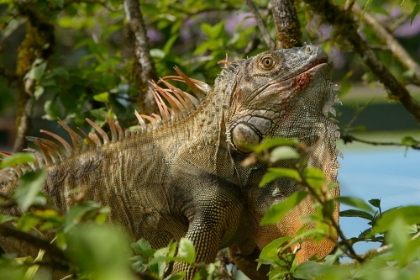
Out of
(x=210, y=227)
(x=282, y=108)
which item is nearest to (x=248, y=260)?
(x=210, y=227)

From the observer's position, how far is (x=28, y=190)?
994 mm

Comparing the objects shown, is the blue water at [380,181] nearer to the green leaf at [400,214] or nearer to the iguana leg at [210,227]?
the iguana leg at [210,227]

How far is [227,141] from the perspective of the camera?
224 centimetres

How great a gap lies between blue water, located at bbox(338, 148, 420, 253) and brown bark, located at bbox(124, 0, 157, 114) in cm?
113

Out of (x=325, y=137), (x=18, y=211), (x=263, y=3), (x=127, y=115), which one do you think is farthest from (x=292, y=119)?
(x=263, y=3)

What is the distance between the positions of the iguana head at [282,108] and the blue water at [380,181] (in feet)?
1.87

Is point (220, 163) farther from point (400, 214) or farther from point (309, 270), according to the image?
point (400, 214)

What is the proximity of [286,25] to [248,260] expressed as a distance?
3.28 feet

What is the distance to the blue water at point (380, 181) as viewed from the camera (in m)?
3.31

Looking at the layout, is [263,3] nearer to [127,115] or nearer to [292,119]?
[127,115]

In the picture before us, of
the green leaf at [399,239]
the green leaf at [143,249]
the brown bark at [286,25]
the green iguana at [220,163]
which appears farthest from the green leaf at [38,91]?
the green leaf at [399,239]

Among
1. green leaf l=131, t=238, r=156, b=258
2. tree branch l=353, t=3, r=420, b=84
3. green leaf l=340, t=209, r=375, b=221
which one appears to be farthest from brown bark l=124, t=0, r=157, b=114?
green leaf l=131, t=238, r=156, b=258

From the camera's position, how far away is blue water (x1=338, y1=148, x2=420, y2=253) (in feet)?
10.9

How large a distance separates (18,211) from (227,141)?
837 millimetres
